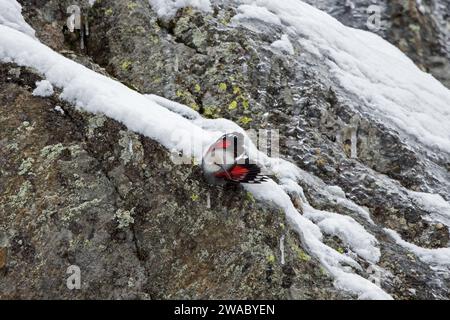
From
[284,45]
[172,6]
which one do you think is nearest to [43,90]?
[172,6]

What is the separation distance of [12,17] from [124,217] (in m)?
4.69

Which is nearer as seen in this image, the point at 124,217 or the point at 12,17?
the point at 124,217

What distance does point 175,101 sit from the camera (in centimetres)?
889

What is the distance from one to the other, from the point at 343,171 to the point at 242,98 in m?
2.22

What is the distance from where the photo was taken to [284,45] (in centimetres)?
1019

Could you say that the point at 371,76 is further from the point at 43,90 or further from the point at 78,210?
the point at 78,210

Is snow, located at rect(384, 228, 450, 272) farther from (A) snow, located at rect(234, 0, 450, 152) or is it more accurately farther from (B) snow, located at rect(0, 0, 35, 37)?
(B) snow, located at rect(0, 0, 35, 37)

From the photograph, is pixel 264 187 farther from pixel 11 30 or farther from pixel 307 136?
pixel 11 30

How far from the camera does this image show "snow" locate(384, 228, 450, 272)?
7660mm

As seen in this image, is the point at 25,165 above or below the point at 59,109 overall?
below

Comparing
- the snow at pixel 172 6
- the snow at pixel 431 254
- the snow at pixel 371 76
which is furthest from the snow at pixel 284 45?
the snow at pixel 431 254

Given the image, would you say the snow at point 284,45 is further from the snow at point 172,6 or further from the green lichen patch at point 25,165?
the green lichen patch at point 25,165

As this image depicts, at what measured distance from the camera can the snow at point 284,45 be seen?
10102 mm

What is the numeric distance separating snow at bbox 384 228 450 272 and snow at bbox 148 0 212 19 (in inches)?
224
